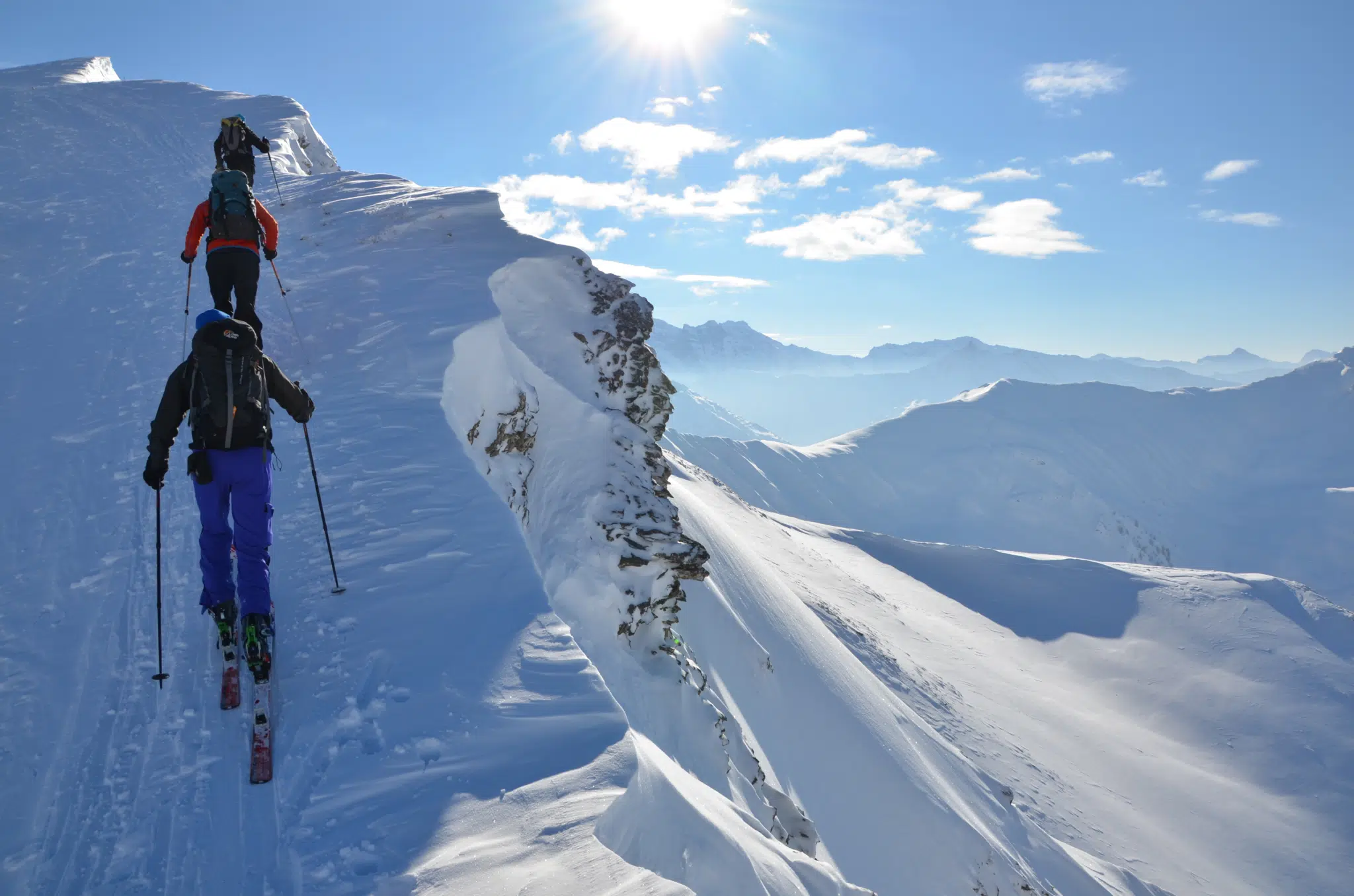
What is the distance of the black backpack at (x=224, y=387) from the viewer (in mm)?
5523

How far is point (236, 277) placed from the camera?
28.5ft

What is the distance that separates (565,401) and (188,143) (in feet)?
78.1

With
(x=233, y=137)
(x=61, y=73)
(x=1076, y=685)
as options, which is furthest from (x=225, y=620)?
(x=1076, y=685)

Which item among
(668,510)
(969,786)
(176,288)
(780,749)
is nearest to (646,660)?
(668,510)

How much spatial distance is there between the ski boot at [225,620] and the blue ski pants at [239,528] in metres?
0.05

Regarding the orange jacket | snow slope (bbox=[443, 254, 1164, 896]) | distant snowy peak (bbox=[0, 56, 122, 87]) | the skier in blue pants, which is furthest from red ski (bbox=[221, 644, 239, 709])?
distant snowy peak (bbox=[0, 56, 122, 87])

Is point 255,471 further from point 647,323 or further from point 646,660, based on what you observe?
point 647,323

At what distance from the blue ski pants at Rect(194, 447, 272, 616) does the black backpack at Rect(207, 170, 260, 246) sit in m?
4.41

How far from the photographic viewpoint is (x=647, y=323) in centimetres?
1758

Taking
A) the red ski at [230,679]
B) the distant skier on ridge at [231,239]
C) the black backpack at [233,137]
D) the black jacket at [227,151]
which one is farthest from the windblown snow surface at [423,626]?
the black backpack at [233,137]

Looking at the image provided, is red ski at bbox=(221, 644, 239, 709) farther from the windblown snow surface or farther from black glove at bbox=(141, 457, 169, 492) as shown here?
black glove at bbox=(141, 457, 169, 492)

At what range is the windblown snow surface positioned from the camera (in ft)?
15.5

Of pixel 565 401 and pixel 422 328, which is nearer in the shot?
pixel 422 328

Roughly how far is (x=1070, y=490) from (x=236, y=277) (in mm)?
190243
